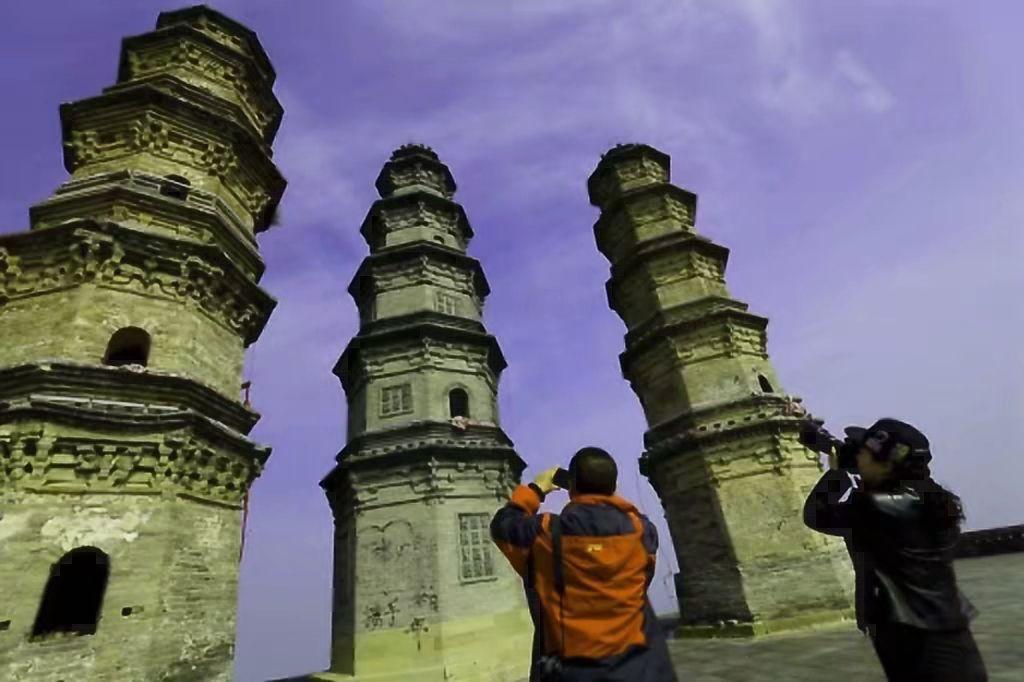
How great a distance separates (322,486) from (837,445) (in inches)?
655

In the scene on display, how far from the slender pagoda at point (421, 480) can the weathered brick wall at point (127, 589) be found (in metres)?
5.44

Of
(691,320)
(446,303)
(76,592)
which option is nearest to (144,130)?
(76,592)

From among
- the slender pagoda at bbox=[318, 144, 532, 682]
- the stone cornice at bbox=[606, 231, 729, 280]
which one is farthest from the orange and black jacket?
the stone cornice at bbox=[606, 231, 729, 280]

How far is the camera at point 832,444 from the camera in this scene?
10.2 feet

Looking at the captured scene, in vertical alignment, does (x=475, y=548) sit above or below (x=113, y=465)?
below

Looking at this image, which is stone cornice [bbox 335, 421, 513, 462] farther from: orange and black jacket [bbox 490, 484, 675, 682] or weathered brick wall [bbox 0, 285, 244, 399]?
orange and black jacket [bbox 490, 484, 675, 682]

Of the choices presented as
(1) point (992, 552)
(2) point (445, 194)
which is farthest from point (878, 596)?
(1) point (992, 552)

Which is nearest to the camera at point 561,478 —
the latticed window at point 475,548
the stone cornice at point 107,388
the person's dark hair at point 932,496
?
the person's dark hair at point 932,496

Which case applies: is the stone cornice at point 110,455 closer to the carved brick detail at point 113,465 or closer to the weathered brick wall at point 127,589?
the carved brick detail at point 113,465

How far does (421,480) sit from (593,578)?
43.4 ft

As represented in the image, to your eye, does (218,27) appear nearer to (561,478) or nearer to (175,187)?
(175,187)

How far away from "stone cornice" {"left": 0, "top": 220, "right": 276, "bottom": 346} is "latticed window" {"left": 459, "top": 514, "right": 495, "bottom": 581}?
824cm

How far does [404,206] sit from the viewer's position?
840 inches

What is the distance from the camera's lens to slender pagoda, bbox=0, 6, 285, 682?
8.02 m
